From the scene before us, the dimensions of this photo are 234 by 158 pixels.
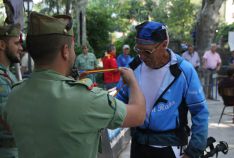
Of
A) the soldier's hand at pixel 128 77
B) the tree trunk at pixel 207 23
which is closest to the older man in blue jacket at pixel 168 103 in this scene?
the soldier's hand at pixel 128 77

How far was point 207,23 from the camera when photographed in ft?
A: 53.3

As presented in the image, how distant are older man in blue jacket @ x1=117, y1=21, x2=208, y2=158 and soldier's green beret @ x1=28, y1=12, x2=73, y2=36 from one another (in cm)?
106

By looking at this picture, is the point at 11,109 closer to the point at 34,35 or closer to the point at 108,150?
the point at 34,35

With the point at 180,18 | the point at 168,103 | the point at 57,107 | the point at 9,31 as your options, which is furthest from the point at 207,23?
the point at 180,18

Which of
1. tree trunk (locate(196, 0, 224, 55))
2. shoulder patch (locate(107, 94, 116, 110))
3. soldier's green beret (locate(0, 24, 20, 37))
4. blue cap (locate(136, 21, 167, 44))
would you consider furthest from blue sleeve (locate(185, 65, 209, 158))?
tree trunk (locate(196, 0, 224, 55))

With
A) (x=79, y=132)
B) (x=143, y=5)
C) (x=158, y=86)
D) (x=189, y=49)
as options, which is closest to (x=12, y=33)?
(x=158, y=86)

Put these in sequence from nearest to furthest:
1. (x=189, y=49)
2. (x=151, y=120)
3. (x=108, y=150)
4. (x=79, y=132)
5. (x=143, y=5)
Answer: (x=79, y=132) → (x=151, y=120) → (x=108, y=150) → (x=189, y=49) → (x=143, y=5)

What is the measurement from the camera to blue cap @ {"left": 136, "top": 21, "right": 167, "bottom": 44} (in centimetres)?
296

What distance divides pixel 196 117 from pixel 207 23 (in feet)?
45.4

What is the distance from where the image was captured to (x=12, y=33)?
3.37 m

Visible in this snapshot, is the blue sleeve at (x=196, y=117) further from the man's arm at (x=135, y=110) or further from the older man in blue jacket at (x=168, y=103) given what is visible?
the man's arm at (x=135, y=110)

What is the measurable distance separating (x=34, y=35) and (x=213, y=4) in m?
A: 14.8

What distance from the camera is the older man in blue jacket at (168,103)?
2.95 m

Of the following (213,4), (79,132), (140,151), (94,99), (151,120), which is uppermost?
(213,4)
